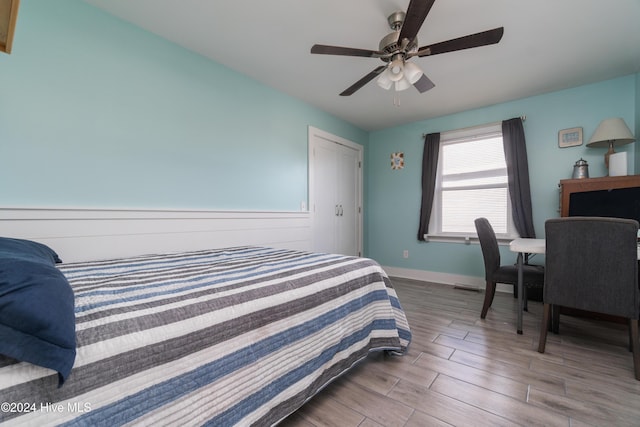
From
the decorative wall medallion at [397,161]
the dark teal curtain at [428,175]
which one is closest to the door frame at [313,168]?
the decorative wall medallion at [397,161]

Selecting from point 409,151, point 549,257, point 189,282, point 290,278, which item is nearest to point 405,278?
point 409,151

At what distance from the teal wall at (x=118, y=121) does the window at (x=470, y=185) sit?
8.56 ft

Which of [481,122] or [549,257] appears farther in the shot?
[481,122]

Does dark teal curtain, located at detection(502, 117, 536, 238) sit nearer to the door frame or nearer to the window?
the window

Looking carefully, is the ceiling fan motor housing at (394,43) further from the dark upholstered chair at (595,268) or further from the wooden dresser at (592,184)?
the wooden dresser at (592,184)

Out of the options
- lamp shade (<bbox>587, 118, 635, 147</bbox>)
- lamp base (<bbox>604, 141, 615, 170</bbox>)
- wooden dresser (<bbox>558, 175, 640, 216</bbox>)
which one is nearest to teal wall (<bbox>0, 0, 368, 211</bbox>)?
wooden dresser (<bbox>558, 175, 640, 216</bbox>)

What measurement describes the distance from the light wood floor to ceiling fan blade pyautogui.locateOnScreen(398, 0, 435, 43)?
1982 millimetres

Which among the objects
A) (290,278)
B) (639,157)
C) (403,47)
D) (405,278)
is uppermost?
(403,47)

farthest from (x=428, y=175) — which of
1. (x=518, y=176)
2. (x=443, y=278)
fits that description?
(x=443, y=278)

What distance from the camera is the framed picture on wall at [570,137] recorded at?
9.45 feet

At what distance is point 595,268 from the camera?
1.63 meters

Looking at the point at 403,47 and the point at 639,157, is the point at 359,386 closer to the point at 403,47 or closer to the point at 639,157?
the point at 403,47

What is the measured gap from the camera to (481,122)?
3.49 meters

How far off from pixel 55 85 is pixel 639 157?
4968 millimetres
